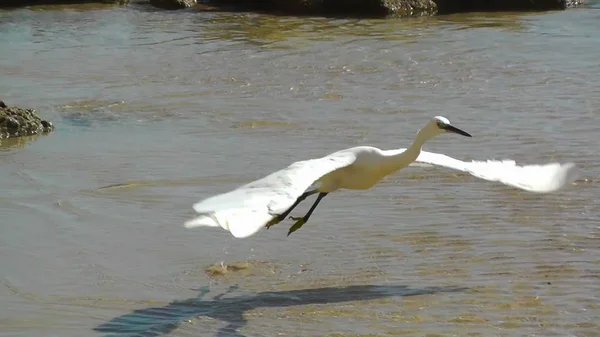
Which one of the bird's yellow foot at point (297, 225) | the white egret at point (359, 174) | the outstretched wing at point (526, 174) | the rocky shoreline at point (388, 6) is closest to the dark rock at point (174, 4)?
the rocky shoreline at point (388, 6)

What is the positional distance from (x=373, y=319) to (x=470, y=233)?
154 cm

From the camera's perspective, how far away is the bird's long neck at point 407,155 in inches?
264

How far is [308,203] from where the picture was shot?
791 centimetres

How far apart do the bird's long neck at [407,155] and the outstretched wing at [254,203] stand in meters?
1.18

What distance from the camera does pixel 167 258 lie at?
656cm

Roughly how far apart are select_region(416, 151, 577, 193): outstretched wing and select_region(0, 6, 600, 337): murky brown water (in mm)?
452

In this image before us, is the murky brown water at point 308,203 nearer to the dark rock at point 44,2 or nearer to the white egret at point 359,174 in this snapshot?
the white egret at point 359,174

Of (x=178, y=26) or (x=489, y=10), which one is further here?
(x=489, y=10)

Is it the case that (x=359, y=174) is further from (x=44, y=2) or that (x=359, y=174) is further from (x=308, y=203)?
(x=44, y=2)

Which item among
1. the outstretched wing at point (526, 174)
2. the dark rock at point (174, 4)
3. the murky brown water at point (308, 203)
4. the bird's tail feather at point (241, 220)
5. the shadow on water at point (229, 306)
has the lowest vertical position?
the shadow on water at point (229, 306)

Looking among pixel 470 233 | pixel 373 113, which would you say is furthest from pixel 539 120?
pixel 470 233

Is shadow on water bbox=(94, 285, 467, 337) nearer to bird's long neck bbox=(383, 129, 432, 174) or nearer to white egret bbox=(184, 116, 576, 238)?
white egret bbox=(184, 116, 576, 238)

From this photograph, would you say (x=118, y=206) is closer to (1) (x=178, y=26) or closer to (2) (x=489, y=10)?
(1) (x=178, y=26)

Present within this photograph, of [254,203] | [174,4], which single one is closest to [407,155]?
[254,203]
